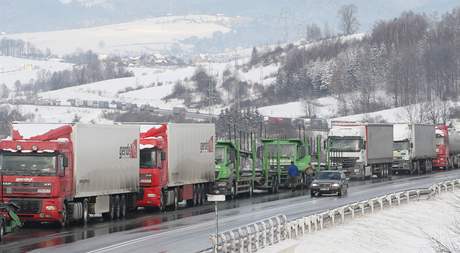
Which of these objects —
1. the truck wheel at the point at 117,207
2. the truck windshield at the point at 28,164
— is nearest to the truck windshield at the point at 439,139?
the truck wheel at the point at 117,207

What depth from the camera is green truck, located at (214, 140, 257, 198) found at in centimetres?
5297

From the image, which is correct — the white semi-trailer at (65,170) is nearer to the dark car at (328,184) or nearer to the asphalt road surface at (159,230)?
the asphalt road surface at (159,230)

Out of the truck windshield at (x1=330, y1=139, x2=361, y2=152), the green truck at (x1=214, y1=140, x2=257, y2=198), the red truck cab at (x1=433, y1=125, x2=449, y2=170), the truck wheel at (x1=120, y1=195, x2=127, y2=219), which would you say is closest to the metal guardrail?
the truck wheel at (x1=120, y1=195, x2=127, y2=219)

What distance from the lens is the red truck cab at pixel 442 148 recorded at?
305 feet

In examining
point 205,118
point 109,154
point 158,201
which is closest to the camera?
point 109,154

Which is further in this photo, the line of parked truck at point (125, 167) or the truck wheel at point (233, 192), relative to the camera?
the truck wheel at point (233, 192)

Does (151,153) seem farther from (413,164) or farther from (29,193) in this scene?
(413,164)

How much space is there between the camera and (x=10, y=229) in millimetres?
32594

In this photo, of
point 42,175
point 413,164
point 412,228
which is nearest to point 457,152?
point 413,164

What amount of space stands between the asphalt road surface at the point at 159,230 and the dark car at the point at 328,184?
1.16 metres

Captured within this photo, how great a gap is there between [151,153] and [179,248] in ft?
48.4

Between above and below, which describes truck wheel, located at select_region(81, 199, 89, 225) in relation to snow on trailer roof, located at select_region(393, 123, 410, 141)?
below

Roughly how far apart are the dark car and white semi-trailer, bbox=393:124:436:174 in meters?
27.8

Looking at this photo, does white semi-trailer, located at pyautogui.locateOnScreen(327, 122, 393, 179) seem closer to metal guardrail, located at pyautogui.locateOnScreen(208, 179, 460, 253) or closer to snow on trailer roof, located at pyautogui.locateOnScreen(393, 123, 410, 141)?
snow on trailer roof, located at pyautogui.locateOnScreen(393, 123, 410, 141)
